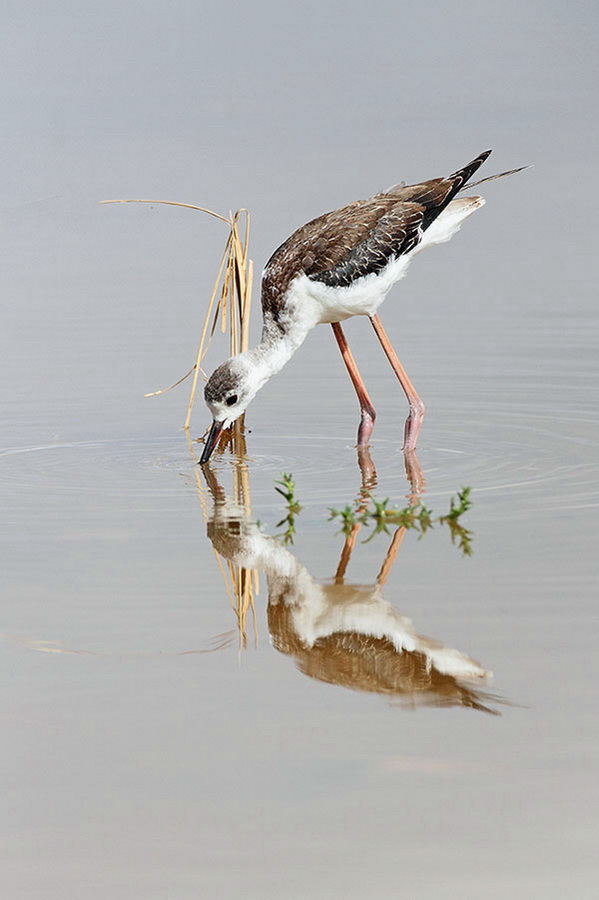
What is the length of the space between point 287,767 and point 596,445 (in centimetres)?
430

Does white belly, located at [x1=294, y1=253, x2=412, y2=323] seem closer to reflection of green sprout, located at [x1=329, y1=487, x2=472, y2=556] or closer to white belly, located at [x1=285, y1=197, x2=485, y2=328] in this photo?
white belly, located at [x1=285, y1=197, x2=485, y2=328]

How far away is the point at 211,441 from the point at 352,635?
311 cm

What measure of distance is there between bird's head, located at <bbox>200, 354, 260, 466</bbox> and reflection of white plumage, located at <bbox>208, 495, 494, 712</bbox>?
6.92 feet

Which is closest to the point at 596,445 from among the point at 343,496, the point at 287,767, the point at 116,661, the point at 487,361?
the point at 343,496

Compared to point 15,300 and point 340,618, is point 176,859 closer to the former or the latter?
point 340,618

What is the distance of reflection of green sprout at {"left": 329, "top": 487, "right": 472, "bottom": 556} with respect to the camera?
603 centimetres

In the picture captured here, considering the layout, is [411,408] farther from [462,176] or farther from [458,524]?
[458,524]

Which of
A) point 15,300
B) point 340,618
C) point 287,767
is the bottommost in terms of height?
point 15,300

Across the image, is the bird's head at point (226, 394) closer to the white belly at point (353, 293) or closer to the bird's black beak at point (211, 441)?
the bird's black beak at point (211, 441)

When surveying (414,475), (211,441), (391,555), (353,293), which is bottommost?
(211,441)

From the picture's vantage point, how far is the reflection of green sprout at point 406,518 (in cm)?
603

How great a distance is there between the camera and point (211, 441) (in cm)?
777

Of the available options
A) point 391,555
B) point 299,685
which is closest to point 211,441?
point 391,555

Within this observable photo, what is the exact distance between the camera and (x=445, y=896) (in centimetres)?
316
